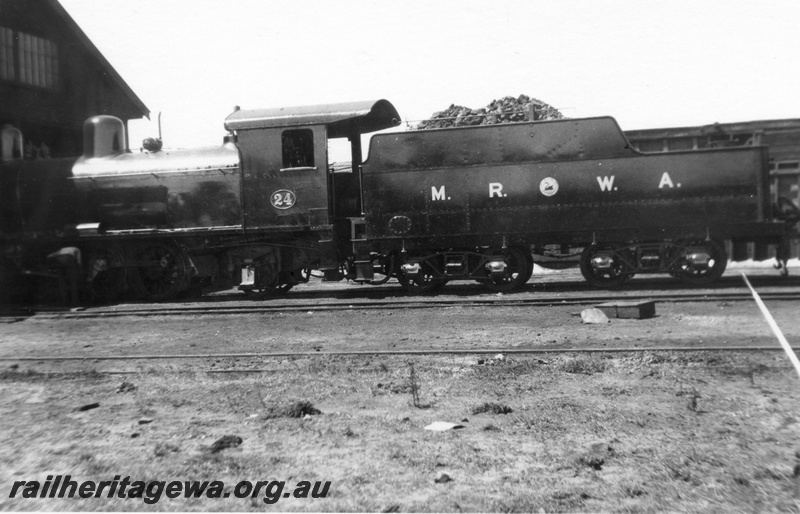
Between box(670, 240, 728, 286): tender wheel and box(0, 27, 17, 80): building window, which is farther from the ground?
box(0, 27, 17, 80): building window

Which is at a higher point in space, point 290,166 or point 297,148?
point 297,148

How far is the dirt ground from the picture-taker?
10.0ft

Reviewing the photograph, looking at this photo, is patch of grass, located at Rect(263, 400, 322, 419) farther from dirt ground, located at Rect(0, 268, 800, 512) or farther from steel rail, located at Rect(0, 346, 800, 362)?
steel rail, located at Rect(0, 346, 800, 362)

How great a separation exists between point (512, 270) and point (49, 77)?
15.5 metres

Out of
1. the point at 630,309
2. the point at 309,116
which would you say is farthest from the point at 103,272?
the point at 630,309

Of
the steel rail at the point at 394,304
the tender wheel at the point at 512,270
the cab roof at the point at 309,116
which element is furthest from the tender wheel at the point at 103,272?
the tender wheel at the point at 512,270

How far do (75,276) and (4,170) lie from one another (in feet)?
9.13

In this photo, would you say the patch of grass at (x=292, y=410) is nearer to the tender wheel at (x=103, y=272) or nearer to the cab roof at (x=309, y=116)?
the cab roof at (x=309, y=116)

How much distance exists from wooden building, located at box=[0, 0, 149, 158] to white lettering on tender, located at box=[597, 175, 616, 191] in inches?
509

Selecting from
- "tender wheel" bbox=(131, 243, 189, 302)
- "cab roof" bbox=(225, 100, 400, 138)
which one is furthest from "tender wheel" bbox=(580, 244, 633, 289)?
"tender wheel" bbox=(131, 243, 189, 302)

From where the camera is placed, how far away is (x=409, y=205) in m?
11.3

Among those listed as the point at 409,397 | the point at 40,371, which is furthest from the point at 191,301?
the point at 409,397

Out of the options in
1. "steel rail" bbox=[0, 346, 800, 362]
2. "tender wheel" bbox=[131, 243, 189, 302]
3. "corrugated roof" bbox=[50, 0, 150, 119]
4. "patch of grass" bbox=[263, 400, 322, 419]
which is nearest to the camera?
"patch of grass" bbox=[263, 400, 322, 419]

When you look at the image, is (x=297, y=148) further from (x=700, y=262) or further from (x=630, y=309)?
(x=700, y=262)
